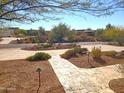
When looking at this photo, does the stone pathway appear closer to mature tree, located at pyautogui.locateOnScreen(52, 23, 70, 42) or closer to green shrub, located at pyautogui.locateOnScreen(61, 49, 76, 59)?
green shrub, located at pyautogui.locateOnScreen(61, 49, 76, 59)

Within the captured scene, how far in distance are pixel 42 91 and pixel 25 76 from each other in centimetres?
368

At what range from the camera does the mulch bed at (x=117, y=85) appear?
11.4m

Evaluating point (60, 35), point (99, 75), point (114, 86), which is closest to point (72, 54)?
point (99, 75)

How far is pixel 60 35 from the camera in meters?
53.4

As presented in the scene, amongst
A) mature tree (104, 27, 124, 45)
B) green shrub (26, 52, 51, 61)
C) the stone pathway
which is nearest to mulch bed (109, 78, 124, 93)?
the stone pathway

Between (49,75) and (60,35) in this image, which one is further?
(60,35)

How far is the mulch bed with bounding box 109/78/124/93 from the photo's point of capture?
11390 millimetres

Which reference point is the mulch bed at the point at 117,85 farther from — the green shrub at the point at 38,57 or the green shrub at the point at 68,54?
the green shrub at the point at 68,54

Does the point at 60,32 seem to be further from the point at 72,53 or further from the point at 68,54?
the point at 68,54

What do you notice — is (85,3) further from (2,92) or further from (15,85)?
(15,85)

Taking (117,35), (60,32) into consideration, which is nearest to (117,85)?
(117,35)

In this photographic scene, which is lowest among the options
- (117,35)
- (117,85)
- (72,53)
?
(117,85)

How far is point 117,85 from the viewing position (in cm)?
1240

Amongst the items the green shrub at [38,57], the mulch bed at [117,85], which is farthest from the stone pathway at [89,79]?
the green shrub at [38,57]
